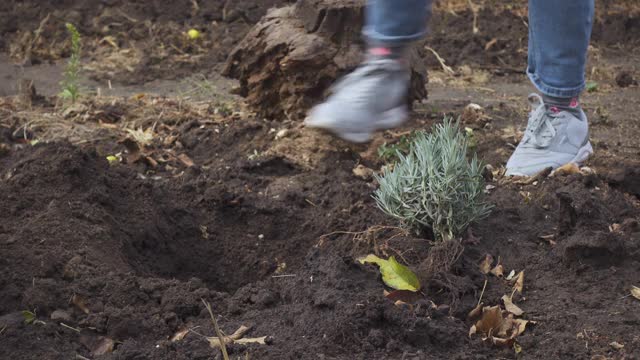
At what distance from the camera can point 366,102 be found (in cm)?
278

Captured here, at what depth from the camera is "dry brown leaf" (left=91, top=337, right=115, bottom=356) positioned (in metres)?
2.45

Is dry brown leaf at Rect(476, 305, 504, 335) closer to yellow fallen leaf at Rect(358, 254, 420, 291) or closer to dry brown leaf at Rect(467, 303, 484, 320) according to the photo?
dry brown leaf at Rect(467, 303, 484, 320)

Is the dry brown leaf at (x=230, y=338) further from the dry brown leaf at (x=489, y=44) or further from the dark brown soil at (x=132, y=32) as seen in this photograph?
the dry brown leaf at (x=489, y=44)

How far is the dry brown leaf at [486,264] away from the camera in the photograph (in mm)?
2859

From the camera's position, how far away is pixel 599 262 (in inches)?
110

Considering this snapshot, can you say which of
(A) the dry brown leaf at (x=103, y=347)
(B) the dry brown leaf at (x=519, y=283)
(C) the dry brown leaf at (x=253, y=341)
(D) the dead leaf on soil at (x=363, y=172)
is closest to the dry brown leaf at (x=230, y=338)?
(C) the dry brown leaf at (x=253, y=341)

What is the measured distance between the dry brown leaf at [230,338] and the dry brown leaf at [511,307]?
76cm

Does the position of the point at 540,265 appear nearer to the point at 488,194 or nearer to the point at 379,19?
the point at 488,194

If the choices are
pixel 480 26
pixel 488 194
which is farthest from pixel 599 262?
pixel 480 26

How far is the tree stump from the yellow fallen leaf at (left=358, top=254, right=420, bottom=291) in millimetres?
1734

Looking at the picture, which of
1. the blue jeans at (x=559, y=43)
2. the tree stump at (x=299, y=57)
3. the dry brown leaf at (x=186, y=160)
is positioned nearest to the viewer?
the blue jeans at (x=559, y=43)

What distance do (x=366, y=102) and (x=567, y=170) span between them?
1.19 meters

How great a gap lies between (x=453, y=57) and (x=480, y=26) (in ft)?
2.16

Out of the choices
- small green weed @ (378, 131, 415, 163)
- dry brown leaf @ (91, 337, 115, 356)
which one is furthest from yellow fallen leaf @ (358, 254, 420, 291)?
small green weed @ (378, 131, 415, 163)
